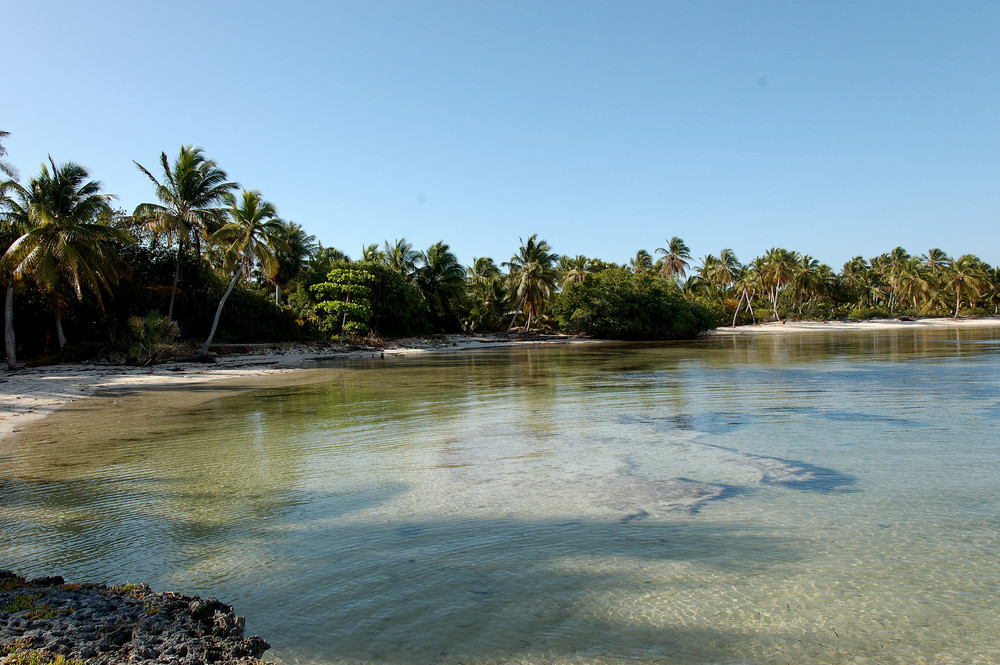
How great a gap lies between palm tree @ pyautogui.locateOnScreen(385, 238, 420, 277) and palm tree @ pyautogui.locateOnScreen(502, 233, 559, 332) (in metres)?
8.67

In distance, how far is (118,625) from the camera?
129 inches

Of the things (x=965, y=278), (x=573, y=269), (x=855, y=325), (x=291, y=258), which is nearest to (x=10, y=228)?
(x=291, y=258)

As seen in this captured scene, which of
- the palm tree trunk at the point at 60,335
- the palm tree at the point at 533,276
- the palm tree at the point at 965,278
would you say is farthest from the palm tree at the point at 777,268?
the palm tree trunk at the point at 60,335

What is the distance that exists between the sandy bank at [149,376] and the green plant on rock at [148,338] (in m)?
0.46

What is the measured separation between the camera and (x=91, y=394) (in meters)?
16.4

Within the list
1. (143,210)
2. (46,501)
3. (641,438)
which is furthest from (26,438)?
(143,210)

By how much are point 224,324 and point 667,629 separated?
34.0 metres

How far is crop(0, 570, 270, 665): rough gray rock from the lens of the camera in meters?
2.98

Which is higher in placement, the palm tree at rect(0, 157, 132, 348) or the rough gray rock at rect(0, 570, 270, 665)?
the palm tree at rect(0, 157, 132, 348)

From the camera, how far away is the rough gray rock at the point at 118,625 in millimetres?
2980

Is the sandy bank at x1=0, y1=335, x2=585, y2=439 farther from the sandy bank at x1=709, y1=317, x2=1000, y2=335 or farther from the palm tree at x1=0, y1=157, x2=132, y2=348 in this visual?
the sandy bank at x1=709, y1=317, x2=1000, y2=335

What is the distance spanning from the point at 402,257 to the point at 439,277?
3.37 m

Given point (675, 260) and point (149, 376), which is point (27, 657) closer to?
point (149, 376)

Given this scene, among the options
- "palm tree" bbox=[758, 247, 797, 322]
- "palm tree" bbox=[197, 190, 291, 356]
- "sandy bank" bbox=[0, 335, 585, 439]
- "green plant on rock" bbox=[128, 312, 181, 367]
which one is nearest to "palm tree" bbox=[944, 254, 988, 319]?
"palm tree" bbox=[758, 247, 797, 322]
